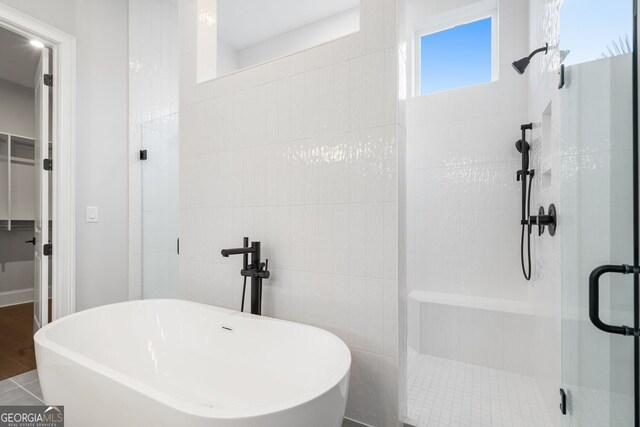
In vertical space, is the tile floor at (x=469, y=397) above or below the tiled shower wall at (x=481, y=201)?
below

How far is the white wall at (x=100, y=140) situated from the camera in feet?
7.98

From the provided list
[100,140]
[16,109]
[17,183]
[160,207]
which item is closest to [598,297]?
[160,207]

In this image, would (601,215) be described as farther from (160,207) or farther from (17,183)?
(17,183)

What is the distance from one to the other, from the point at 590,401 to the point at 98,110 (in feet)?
11.0

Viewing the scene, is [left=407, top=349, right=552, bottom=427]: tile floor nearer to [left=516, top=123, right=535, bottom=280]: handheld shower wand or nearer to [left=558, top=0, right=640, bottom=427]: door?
[left=558, top=0, right=640, bottom=427]: door

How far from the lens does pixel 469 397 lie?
1.92 m

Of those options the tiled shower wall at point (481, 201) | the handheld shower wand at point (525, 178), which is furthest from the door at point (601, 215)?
the handheld shower wand at point (525, 178)

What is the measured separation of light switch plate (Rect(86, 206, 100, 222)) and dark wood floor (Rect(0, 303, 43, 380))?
3.59ft

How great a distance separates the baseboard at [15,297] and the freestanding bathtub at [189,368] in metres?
3.67

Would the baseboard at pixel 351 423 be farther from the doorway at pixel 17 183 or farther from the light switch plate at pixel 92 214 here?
the doorway at pixel 17 183

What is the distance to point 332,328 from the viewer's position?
155cm

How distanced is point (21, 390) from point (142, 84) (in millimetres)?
2405

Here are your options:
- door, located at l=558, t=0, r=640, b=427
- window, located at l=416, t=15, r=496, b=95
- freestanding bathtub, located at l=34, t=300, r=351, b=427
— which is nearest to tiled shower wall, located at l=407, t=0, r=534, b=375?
window, located at l=416, t=15, r=496, b=95

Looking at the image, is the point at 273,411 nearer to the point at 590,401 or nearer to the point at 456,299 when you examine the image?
the point at 590,401
